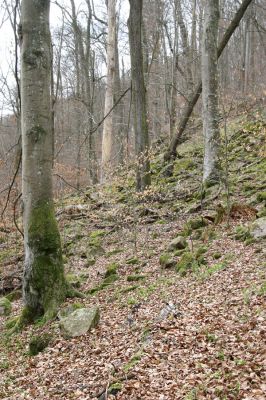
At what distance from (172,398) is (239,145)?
1148 cm

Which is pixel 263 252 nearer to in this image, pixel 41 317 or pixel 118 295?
pixel 118 295

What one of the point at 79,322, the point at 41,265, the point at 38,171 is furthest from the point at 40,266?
the point at 38,171

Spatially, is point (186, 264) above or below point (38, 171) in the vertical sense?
below

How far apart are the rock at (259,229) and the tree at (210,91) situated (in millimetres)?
3112

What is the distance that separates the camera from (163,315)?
496cm

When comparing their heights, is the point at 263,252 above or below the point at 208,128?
below

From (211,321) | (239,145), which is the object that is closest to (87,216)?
(239,145)

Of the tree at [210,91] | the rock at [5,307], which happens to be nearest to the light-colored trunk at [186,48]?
the tree at [210,91]

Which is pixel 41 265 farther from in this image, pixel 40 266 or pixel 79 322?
pixel 79 322

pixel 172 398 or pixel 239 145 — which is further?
pixel 239 145

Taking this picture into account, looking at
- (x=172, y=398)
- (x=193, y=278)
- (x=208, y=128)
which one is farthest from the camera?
(x=208, y=128)

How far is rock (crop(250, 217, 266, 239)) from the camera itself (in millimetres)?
6777

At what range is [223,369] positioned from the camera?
3.53 m

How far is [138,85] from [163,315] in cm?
791
